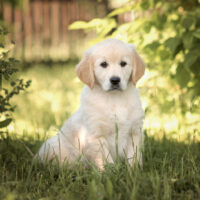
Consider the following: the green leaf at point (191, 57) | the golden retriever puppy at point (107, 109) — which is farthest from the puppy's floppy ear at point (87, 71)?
the green leaf at point (191, 57)

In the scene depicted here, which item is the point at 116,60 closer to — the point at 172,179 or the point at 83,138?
the point at 83,138

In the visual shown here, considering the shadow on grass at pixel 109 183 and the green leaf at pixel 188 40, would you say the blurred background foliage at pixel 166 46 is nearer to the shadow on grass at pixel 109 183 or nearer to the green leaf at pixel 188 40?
the green leaf at pixel 188 40

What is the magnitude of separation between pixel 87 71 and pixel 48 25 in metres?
9.03

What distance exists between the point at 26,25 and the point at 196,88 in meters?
8.50

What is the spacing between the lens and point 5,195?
2135 millimetres

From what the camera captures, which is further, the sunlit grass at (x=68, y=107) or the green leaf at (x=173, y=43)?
the sunlit grass at (x=68, y=107)

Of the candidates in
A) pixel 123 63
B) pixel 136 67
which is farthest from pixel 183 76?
pixel 123 63

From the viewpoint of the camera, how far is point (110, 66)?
2906 mm

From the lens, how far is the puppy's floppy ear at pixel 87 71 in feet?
9.66

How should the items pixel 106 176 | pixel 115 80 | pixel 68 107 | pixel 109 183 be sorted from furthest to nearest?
pixel 68 107, pixel 115 80, pixel 106 176, pixel 109 183

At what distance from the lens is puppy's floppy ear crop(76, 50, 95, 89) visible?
295 cm

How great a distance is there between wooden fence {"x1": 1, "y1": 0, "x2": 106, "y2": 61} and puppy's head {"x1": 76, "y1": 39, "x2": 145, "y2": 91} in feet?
27.2

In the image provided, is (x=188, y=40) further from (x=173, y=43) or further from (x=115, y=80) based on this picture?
(x=115, y=80)

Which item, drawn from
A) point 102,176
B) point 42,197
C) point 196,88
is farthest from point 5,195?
point 196,88
